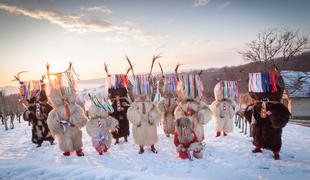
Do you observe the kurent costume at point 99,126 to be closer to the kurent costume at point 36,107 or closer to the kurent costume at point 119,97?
the kurent costume at point 119,97

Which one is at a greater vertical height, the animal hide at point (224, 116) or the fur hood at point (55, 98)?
the fur hood at point (55, 98)

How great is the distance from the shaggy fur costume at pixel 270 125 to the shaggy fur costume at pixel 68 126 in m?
5.34

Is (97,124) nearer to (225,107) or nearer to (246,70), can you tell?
(225,107)

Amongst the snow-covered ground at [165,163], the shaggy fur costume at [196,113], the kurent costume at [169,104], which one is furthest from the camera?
the kurent costume at [169,104]

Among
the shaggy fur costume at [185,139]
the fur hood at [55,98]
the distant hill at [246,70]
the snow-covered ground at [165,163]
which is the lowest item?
the snow-covered ground at [165,163]

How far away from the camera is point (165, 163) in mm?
5488

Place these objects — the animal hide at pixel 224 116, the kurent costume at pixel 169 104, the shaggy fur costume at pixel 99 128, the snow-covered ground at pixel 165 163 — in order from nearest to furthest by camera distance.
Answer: the snow-covered ground at pixel 165 163, the shaggy fur costume at pixel 99 128, the animal hide at pixel 224 116, the kurent costume at pixel 169 104

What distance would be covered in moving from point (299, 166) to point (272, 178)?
45.2 inches

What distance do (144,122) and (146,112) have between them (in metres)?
0.33

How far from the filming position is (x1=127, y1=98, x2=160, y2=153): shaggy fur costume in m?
6.36

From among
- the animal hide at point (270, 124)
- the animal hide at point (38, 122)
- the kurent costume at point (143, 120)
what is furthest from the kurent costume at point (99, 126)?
the animal hide at point (270, 124)

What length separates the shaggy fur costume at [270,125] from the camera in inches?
211

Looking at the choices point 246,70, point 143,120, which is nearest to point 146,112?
point 143,120

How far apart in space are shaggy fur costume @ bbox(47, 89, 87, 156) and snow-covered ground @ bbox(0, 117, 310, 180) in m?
0.44
